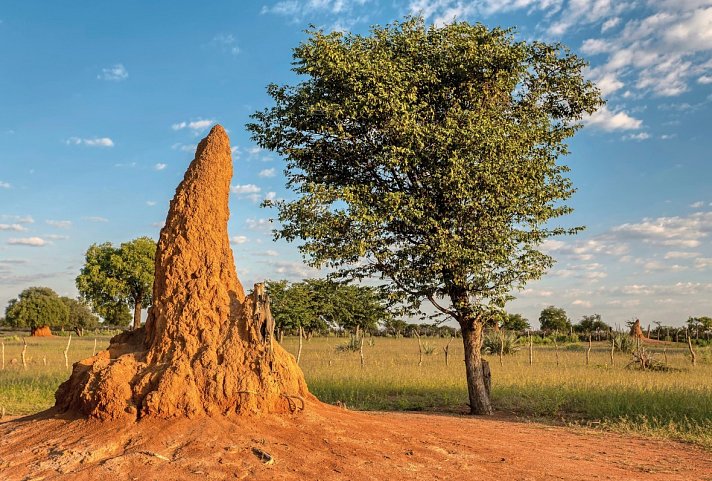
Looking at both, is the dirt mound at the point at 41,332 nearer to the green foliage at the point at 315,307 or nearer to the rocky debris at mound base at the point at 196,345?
the green foliage at the point at 315,307

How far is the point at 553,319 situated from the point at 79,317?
66.6 metres

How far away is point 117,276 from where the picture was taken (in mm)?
53969

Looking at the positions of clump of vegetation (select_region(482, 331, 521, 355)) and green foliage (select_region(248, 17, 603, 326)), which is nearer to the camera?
green foliage (select_region(248, 17, 603, 326))

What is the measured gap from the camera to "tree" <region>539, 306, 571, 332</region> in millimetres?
80669

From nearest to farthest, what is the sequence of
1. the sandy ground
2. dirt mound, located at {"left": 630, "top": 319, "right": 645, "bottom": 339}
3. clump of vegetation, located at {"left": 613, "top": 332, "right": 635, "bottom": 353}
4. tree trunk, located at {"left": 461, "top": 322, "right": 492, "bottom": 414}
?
the sandy ground < tree trunk, located at {"left": 461, "top": 322, "right": 492, "bottom": 414} < clump of vegetation, located at {"left": 613, "top": 332, "right": 635, "bottom": 353} < dirt mound, located at {"left": 630, "top": 319, "right": 645, "bottom": 339}

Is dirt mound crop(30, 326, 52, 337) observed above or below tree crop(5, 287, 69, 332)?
below

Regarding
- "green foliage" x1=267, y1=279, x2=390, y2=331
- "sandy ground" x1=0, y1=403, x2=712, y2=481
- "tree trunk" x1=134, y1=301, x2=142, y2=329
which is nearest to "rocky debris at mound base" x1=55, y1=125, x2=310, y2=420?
"sandy ground" x1=0, y1=403, x2=712, y2=481

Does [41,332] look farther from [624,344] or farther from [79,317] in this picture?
[624,344]

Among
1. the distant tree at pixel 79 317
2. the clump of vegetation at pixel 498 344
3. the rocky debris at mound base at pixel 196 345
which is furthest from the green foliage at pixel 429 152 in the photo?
the distant tree at pixel 79 317

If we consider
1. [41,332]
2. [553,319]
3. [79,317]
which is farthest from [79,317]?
[553,319]

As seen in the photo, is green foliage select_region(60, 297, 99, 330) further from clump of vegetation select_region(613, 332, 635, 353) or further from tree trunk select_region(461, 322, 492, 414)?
tree trunk select_region(461, 322, 492, 414)

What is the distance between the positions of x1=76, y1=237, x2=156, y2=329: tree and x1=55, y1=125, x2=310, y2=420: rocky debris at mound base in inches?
1754

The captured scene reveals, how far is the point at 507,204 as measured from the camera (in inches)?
582

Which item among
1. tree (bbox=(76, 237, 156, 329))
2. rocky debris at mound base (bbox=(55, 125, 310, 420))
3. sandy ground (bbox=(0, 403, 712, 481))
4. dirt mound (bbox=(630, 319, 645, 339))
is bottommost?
sandy ground (bbox=(0, 403, 712, 481))
